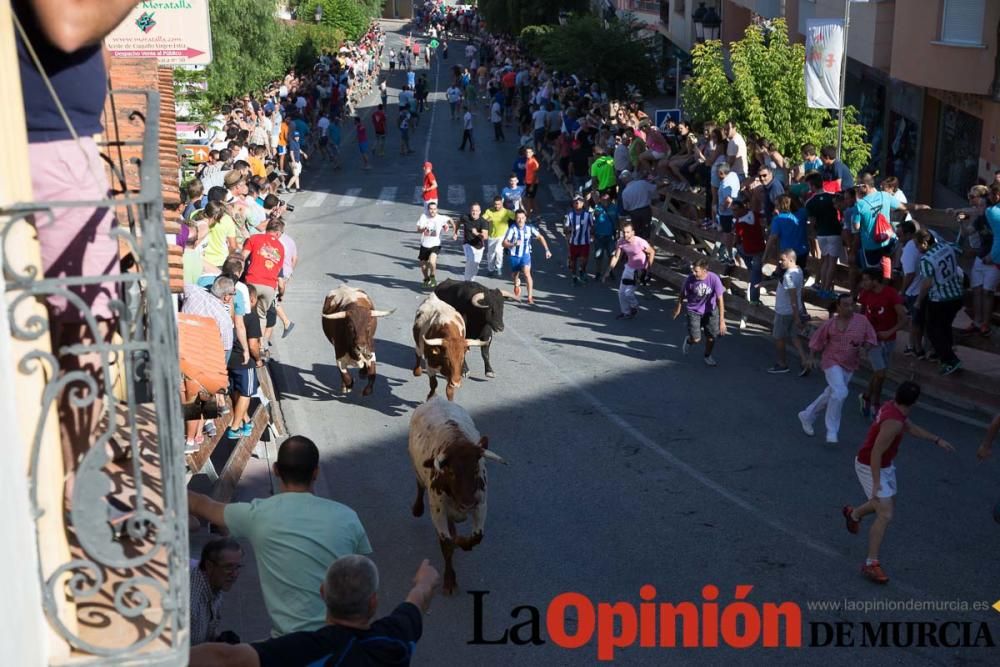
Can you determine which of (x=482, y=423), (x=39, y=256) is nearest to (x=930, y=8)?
(x=482, y=423)

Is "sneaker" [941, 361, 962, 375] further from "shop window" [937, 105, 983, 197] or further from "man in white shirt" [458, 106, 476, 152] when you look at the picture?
"man in white shirt" [458, 106, 476, 152]

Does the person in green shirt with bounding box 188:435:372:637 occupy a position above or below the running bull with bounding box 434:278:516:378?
above

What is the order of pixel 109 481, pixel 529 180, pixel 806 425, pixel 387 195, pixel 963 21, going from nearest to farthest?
pixel 109 481 → pixel 806 425 → pixel 963 21 → pixel 529 180 → pixel 387 195

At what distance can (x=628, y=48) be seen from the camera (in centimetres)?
3753

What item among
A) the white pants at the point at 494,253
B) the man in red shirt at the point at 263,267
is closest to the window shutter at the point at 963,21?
the white pants at the point at 494,253

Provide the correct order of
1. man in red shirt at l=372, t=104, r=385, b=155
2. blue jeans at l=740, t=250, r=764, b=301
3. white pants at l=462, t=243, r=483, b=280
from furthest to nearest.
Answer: man in red shirt at l=372, t=104, r=385, b=155, white pants at l=462, t=243, r=483, b=280, blue jeans at l=740, t=250, r=764, b=301

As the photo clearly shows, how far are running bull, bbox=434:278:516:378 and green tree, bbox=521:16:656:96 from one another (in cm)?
2250

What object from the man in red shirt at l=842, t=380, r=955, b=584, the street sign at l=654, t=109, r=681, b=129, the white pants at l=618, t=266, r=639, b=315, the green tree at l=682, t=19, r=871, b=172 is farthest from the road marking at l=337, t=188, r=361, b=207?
the man in red shirt at l=842, t=380, r=955, b=584

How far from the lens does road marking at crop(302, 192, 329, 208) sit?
30.5 metres

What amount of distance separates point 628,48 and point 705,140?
647 inches

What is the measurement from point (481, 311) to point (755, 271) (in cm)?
457

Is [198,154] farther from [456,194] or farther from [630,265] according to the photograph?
[456,194]

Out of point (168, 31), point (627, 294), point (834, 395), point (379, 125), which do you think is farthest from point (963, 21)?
point (379, 125)

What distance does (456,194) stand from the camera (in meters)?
31.4
